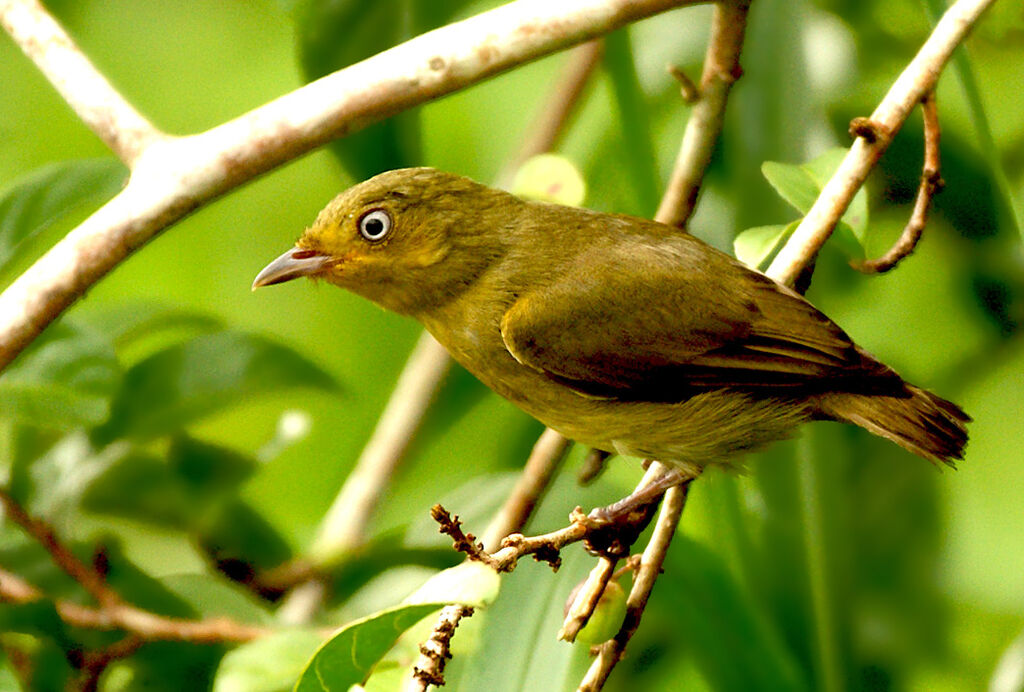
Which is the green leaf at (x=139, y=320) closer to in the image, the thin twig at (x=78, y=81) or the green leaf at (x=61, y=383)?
the green leaf at (x=61, y=383)

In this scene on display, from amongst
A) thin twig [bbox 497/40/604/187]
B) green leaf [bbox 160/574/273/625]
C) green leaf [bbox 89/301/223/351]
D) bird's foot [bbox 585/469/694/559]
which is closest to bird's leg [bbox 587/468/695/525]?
bird's foot [bbox 585/469/694/559]

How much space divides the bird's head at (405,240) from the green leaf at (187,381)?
458 mm

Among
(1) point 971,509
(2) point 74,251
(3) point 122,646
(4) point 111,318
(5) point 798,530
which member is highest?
(1) point 971,509

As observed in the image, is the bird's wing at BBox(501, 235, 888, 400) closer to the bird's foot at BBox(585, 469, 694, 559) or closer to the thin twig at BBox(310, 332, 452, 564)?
the bird's foot at BBox(585, 469, 694, 559)

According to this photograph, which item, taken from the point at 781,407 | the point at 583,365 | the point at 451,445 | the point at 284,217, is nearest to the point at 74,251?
the point at 583,365

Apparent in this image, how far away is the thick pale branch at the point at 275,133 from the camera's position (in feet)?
5.90

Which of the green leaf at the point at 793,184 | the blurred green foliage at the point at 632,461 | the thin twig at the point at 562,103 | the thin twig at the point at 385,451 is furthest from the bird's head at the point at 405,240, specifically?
the thin twig at the point at 562,103

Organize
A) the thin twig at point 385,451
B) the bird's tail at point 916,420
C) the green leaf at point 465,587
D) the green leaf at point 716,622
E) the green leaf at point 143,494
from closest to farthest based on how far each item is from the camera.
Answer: the green leaf at point 465,587
the bird's tail at point 916,420
the green leaf at point 716,622
the green leaf at point 143,494
the thin twig at point 385,451

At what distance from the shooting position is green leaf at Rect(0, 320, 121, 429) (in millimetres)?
2537

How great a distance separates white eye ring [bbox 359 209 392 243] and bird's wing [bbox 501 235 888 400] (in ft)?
1.11

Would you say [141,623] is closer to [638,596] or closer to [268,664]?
[268,664]

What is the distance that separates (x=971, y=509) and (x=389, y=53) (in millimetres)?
3583

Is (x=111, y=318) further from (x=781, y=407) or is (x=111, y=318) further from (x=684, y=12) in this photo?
(x=684, y=12)

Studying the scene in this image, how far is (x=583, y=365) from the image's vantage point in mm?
2525
